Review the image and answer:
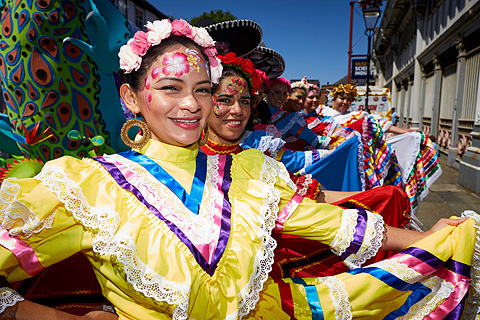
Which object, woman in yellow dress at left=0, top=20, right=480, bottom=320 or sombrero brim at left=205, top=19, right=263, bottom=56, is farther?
sombrero brim at left=205, top=19, right=263, bottom=56

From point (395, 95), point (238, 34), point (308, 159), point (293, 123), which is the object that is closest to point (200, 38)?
point (238, 34)

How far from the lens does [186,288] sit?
44.6 inches

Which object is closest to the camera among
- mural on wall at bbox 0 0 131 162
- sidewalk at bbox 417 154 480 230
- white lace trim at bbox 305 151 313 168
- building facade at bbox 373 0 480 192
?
mural on wall at bbox 0 0 131 162

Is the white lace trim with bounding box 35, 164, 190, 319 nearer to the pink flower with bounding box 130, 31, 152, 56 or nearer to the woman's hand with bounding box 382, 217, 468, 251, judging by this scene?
the pink flower with bounding box 130, 31, 152, 56

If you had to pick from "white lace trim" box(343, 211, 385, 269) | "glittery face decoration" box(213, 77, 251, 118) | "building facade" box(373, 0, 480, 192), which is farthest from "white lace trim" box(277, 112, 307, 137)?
"building facade" box(373, 0, 480, 192)

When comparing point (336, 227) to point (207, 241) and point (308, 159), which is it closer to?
point (207, 241)

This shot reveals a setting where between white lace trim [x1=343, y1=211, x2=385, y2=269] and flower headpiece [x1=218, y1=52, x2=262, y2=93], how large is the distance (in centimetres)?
132

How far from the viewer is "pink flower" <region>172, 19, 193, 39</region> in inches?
57.6

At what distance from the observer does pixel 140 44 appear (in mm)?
1453

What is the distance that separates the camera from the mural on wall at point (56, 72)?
211 cm

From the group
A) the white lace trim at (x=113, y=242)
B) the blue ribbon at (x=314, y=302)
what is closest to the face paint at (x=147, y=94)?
the white lace trim at (x=113, y=242)

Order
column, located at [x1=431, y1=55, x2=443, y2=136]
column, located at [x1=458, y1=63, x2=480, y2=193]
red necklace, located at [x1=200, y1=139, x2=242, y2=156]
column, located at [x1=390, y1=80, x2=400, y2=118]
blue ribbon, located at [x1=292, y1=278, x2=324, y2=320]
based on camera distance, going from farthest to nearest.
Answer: column, located at [x1=390, y1=80, x2=400, y2=118] < column, located at [x1=431, y1=55, x2=443, y2=136] < column, located at [x1=458, y1=63, x2=480, y2=193] < red necklace, located at [x1=200, y1=139, x2=242, y2=156] < blue ribbon, located at [x1=292, y1=278, x2=324, y2=320]

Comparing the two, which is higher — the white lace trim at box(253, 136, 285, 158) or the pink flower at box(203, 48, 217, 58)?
the pink flower at box(203, 48, 217, 58)

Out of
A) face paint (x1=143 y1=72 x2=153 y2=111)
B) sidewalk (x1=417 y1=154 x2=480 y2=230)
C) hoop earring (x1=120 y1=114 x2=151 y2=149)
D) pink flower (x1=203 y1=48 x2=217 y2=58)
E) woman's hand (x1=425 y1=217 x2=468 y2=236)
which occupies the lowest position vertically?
sidewalk (x1=417 y1=154 x2=480 y2=230)
